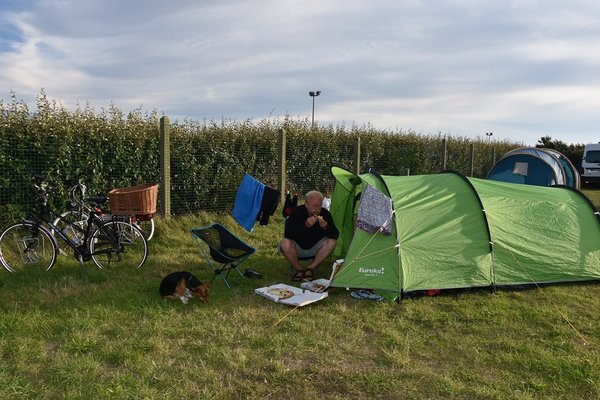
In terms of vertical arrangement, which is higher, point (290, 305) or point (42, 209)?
point (42, 209)

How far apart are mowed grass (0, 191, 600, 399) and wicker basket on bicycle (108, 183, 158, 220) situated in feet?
2.54

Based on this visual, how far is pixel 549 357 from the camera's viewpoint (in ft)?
11.6

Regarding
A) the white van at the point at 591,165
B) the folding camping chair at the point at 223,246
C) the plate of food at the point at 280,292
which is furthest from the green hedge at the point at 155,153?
the white van at the point at 591,165

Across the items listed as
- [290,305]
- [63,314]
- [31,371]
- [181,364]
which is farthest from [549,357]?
[63,314]

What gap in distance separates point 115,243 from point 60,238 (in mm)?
802

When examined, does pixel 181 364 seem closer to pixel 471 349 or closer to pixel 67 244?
pixel 471 349

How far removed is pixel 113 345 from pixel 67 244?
259 centimetres

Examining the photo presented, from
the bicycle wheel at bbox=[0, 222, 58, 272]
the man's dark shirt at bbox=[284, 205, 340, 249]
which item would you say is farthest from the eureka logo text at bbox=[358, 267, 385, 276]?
the bicycle wheel at bbox=[0, 222, 58, 272]

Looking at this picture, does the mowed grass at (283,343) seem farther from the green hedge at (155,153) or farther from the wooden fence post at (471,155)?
the wooden fence post at (471,155)

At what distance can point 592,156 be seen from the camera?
1858cm

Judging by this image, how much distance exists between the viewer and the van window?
59.9ft

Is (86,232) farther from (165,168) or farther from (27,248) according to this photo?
(165,168)

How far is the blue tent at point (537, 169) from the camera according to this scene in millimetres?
11719

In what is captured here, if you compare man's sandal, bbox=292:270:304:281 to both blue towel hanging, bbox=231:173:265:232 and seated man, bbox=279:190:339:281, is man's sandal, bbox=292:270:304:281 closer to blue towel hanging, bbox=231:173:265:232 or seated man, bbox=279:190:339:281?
seated man, bbox=279:190:339:281
